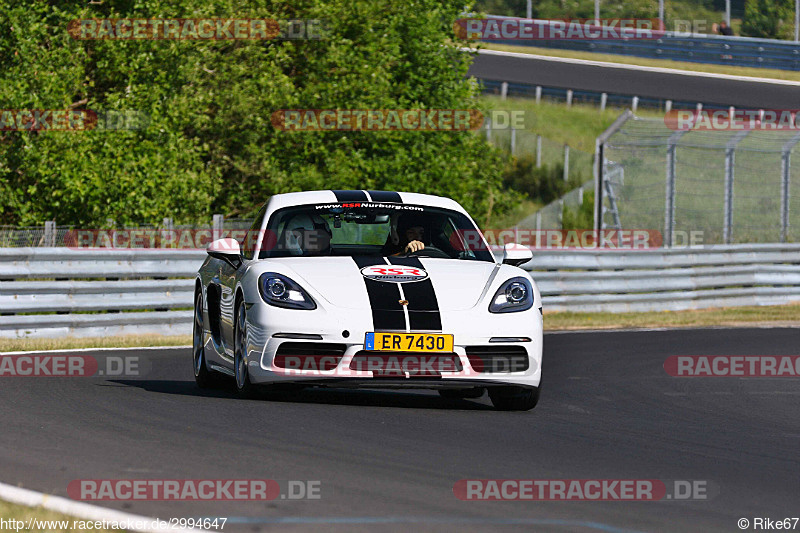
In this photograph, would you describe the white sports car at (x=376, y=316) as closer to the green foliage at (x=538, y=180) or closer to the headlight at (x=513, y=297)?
the headlight at (x=513, y=297)

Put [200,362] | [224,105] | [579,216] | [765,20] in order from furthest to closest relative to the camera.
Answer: [765,20]
[579,216]
[224,105]
[200,362]

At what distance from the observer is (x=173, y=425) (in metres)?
7.47

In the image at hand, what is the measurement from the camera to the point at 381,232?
9.83 m

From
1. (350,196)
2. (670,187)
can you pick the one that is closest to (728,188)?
(670,187)

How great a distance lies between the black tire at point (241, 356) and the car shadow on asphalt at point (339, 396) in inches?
3.7

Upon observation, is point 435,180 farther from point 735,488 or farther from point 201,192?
point 735,488

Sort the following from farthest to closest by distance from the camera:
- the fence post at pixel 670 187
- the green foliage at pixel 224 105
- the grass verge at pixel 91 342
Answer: the fence post at pixel 670 187
the green foliage at pixel 224 105
the grass verge at pixel 91 342

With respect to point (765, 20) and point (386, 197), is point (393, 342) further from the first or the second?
point (765, 20)

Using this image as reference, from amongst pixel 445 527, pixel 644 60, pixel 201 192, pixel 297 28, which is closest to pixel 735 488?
pixel 445 527

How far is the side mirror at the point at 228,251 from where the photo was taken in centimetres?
920

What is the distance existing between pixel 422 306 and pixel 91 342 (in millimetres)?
6849

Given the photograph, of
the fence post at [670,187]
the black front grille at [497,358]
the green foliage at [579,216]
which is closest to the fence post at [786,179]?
the fence post at [670,187]

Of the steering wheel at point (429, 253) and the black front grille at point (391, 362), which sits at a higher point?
the steering wheel at point (429, 253)

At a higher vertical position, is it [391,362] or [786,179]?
[391,362]
